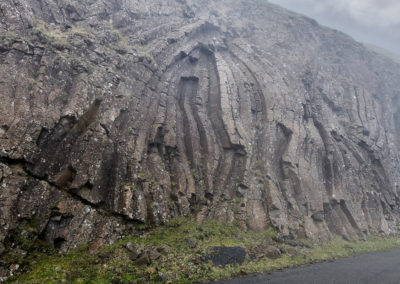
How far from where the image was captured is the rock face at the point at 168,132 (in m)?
21.4

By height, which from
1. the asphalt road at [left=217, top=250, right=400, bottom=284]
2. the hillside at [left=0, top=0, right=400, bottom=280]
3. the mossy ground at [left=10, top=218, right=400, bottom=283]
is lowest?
the asphalt road at [left=217, top=250, right=400, bottom=284]

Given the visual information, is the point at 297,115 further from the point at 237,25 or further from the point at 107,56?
the point at 237,25

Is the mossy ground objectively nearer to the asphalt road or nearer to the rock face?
the asphalt road

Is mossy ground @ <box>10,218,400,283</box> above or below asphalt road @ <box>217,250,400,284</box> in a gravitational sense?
above

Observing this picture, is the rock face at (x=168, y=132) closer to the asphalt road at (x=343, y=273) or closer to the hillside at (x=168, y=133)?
the hillside at (x=168, y=133)

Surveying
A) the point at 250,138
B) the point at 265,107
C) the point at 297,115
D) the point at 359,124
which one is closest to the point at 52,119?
the point at 250,138

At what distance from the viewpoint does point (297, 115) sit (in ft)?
145

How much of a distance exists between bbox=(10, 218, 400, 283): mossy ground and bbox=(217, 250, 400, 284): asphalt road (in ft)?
3.34

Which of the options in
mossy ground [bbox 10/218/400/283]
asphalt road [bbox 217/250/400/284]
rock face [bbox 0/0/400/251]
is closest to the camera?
mossy ground [bbox 10/218/400/283]

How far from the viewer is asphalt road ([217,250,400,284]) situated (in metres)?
21.2

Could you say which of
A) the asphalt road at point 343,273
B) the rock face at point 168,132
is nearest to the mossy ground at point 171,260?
the asphalt road at point 343,273

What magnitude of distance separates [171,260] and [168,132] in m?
16.0

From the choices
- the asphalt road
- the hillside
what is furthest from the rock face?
the asphalt road

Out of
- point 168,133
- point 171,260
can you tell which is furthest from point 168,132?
point 171,260
